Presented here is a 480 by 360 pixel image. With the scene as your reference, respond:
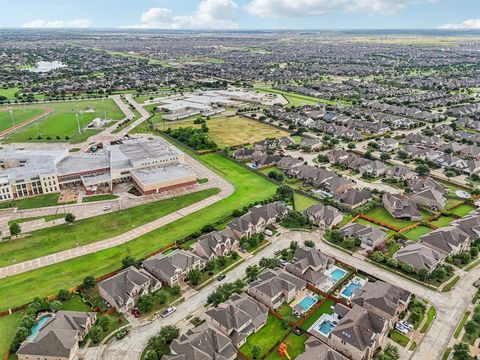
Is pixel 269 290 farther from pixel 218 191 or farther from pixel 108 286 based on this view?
pixel 218 191

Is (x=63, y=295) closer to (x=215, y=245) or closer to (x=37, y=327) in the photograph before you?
(x=37, y=327)

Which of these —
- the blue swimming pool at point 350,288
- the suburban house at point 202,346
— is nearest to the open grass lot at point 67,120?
the suburban house at point 202,346

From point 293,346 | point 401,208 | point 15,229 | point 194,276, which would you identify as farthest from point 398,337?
point 15,229

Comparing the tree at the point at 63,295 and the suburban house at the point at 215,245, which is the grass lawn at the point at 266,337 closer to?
the suburban house at the point at 215,245

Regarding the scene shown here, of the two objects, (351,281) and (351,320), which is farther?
(351,281)

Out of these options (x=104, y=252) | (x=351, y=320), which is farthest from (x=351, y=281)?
(x=104, y=252)

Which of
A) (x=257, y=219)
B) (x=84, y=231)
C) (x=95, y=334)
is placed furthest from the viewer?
(x=84, y=231)

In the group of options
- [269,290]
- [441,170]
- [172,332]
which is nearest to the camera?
[172,332]
